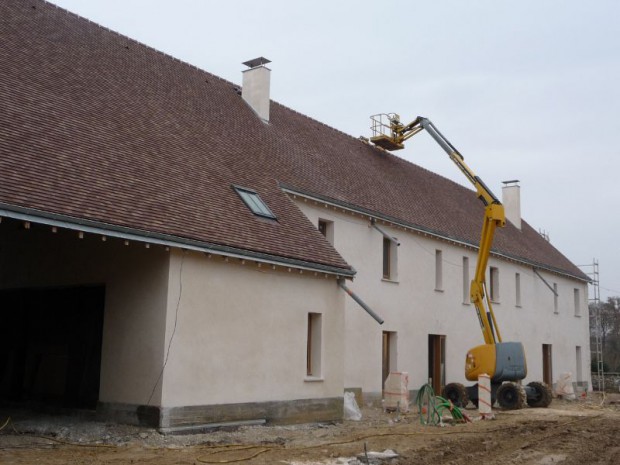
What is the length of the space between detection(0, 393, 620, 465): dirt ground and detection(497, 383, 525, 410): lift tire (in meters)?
4.81

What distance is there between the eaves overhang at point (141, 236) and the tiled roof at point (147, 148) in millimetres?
89

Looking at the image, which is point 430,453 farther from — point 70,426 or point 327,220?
point 327,220

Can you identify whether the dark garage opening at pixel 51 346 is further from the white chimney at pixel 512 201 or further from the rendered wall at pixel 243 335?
the white chimney at pixel 512 201

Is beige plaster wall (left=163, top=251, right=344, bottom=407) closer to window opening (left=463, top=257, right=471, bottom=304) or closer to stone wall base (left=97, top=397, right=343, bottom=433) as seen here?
stone wall base (left=97, top=397, right=343, bottom=433)

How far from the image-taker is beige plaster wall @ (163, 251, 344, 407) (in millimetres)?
12492

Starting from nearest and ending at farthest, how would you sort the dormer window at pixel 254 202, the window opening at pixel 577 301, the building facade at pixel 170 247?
the building facade at pixel 170 247, the dormer window at pixel 254 202, the window opening at pixel 577 301

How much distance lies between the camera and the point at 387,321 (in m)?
21.6

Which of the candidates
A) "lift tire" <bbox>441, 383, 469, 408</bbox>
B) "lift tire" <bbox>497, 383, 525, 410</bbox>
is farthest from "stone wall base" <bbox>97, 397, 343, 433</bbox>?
"lift tire" <bbox>497, 383, 525, 410</bbox>

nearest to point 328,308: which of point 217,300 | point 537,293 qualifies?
point 217,300

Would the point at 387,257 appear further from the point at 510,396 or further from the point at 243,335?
the point at 243,335

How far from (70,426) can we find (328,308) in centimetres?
594

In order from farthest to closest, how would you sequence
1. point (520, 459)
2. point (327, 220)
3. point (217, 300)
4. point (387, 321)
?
point (387, 321)
point (327, 220)
point (217, 300)
point (520, 459)

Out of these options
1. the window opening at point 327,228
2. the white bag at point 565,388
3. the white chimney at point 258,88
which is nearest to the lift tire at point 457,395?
the window opening at point 327,228

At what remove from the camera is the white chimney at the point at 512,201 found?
1411 inches
